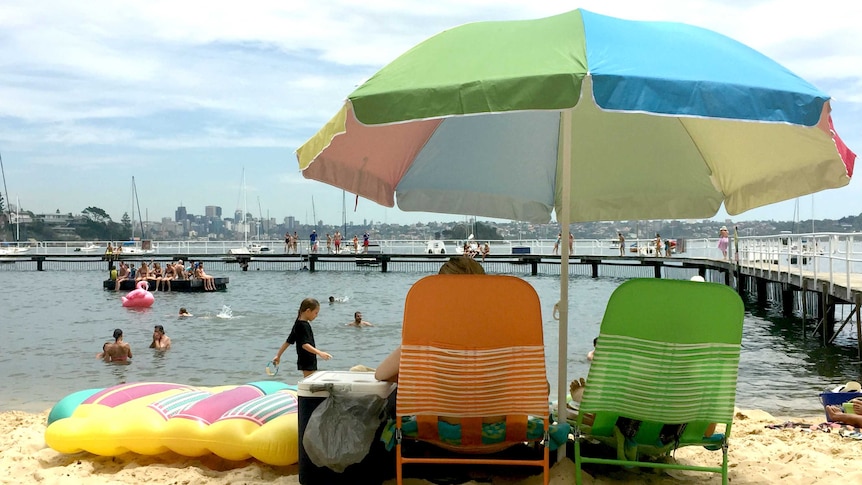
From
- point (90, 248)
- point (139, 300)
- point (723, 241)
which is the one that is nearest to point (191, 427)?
point (139, 300)

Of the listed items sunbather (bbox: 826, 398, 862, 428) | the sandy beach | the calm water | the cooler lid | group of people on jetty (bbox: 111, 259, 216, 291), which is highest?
the cooler lid

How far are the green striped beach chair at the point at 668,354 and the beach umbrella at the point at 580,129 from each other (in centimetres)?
45

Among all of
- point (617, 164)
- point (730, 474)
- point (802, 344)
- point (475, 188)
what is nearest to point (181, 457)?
point (475, 188)

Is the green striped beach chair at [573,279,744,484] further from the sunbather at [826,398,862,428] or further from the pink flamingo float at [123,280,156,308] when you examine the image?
the pink flamingo float at [123,280,156,308]

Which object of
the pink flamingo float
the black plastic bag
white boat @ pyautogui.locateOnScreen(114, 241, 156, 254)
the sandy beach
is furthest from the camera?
white boat @ pyautogui.locateOnScreen(114, 241, 156, 254)

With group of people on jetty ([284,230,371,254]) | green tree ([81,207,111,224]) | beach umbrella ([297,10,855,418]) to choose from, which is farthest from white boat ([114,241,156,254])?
green tree ([81,207,111,224])

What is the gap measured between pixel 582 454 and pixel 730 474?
77 cm

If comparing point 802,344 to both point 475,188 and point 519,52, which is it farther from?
point 519,52

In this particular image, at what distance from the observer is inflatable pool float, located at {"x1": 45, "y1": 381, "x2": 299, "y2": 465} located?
3678 mm

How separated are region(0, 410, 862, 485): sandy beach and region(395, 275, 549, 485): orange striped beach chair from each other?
0.45 metres

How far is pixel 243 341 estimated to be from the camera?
17953mm

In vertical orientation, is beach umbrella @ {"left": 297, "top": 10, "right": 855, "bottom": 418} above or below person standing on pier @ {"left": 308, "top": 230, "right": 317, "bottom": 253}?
above

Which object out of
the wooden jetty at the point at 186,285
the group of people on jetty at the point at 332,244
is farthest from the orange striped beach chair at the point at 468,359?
the group of people on jetty at the point at 332,244

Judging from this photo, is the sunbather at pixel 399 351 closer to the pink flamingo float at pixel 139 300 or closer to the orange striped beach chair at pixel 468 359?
Result: the orange striped beach chair at pixel 468 359
